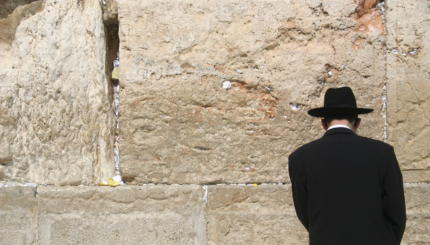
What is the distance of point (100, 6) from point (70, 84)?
610mm

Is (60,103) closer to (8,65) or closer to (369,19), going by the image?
(8,65)

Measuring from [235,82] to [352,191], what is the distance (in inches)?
56.8

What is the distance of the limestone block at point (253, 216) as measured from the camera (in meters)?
3.94

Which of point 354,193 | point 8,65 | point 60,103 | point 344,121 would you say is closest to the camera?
point 354,193

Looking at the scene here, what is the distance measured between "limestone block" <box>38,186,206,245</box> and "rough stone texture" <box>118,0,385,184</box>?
14 cm

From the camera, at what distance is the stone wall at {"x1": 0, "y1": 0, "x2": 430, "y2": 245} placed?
3.98m

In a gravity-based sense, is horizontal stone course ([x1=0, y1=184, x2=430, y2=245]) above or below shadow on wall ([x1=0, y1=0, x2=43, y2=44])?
below

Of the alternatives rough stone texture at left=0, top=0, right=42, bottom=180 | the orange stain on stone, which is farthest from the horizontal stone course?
the orange stain on stone

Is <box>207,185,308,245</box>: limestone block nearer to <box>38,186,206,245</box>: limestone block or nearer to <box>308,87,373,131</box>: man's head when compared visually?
<box>38,186,206,245</box>: limestone block

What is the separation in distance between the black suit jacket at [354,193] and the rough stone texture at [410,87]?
1.15 meters

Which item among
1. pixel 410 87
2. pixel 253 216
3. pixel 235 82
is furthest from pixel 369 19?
pixel 253 216

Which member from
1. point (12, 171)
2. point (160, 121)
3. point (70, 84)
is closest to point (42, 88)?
point (70, 84)

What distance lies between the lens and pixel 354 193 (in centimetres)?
285

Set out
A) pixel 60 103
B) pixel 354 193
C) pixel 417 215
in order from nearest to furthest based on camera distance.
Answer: pixel 354 193, pixel 417 215, pixel 60 103
